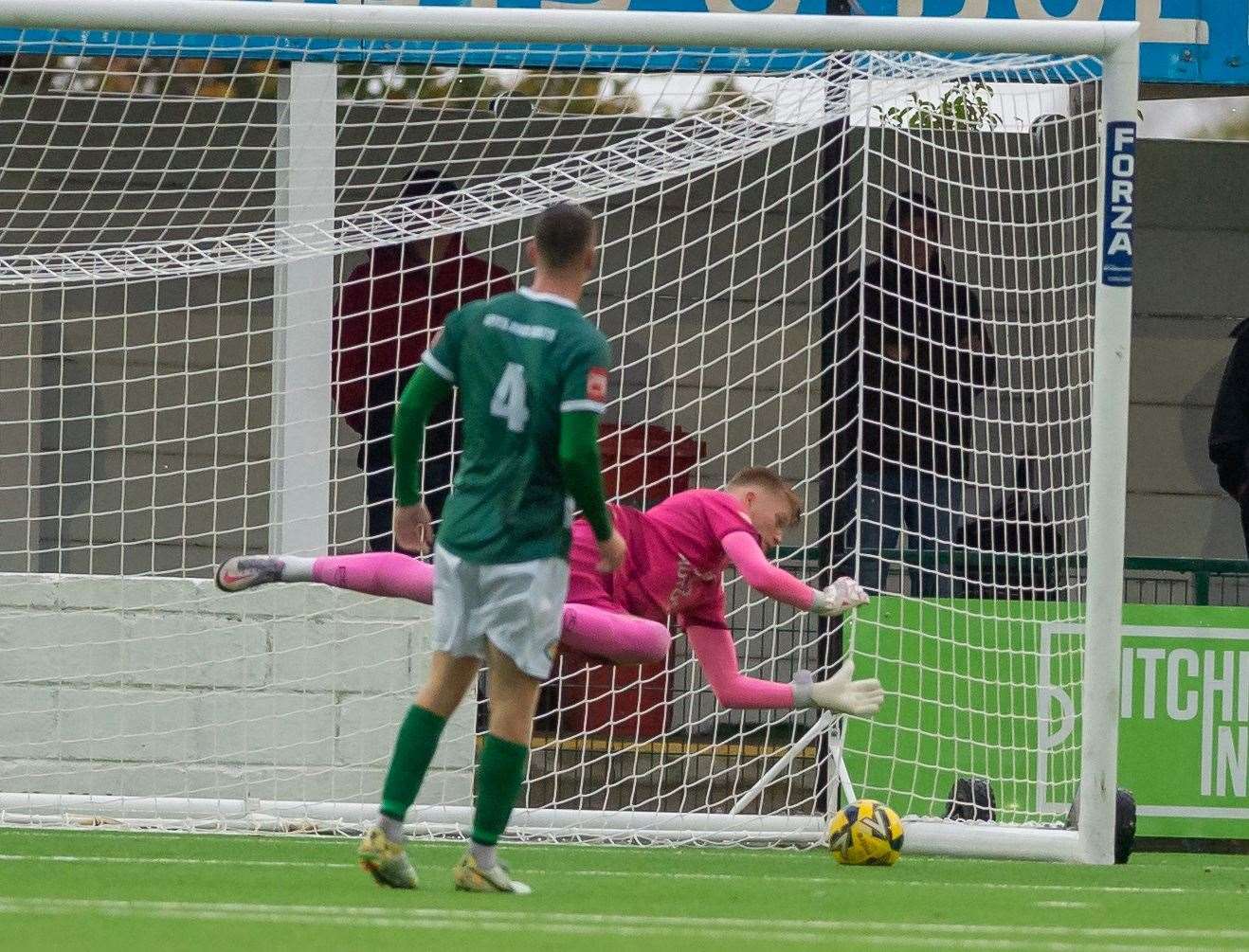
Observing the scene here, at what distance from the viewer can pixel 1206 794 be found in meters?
9.11

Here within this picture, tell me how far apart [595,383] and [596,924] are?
4.39ft

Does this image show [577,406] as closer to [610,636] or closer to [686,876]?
[686,876]

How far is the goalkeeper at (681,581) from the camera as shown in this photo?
7.44 metres

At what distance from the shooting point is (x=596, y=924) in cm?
485

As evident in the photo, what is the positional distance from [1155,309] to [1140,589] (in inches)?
132

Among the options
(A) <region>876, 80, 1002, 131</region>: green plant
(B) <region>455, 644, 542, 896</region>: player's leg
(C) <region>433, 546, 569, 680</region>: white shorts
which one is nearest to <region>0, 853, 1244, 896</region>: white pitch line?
(B) <region>455, 644, 542, 896</region>: player's leg

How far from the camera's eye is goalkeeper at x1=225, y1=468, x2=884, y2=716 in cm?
744

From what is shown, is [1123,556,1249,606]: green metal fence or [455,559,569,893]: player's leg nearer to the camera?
[455,559,569,893]: player's leg

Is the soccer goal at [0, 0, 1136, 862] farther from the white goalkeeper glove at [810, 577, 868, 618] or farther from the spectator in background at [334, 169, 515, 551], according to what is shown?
the white goalkeeper glove at [810, 577, 868, 618]

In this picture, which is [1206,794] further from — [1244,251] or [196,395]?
[196,395]

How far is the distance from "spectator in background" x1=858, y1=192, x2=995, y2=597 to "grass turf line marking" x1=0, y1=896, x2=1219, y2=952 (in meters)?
3.59

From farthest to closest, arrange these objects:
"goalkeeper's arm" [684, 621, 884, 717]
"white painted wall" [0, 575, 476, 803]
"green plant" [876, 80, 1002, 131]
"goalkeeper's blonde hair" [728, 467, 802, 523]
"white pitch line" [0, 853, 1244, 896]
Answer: "green plant" [876, 80, 1002, 131], "white painted wall" [0, 575, 476, 803], "goalkeeper's blonde hair" [728, 467, 802, 523], "goalkeeper's arm" [684, 621, 884, 717], "white pitch line" [0, 853, 1244, 896]

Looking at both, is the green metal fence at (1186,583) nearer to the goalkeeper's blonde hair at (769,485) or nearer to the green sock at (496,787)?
the goalkeeper's blonde hair at (769,485)

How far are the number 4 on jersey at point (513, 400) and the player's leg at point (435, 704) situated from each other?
0.39 metres
